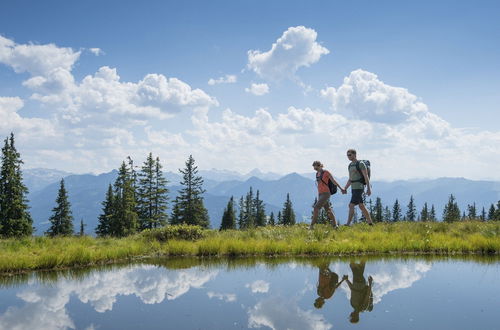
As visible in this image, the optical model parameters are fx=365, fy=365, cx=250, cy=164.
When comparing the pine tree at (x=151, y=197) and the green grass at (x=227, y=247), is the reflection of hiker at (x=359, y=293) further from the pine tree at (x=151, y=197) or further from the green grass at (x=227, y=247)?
the pine tree at (x=151, y=197)

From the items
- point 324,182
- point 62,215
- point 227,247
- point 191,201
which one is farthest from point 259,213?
point 227,247

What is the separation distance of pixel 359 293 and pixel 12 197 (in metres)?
48.9

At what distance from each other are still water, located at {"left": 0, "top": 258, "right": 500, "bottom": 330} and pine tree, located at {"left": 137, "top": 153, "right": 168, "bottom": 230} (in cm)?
4751

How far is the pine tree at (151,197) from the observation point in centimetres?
5450

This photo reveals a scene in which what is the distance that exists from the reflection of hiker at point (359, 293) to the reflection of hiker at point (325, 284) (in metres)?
0.24

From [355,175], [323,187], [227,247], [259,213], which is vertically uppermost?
[355,175]

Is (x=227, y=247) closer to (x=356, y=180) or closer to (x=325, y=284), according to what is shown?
(x=325, y=284)

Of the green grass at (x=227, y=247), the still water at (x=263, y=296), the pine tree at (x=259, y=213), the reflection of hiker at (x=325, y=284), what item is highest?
the green grass at (x=227, y=247)

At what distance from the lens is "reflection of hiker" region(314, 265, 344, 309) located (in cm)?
573

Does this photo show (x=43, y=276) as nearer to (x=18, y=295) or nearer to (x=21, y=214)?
(x=18, y=295)

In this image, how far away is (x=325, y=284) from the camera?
6.58 m

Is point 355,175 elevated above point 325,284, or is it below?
above

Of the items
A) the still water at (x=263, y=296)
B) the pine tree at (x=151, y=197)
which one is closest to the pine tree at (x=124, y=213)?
the pine tree at (x=151, y=197)

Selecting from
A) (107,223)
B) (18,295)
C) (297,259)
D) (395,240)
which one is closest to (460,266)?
(395,240)
